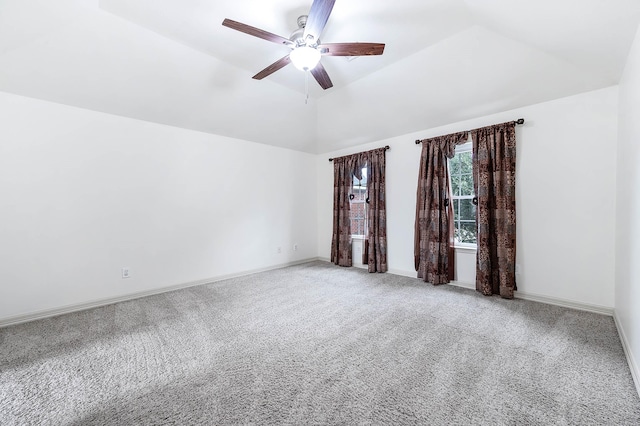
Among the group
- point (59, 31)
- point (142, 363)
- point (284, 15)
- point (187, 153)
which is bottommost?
point (142, 363)

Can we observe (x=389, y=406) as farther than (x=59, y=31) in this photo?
No

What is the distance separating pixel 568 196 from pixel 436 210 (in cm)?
144

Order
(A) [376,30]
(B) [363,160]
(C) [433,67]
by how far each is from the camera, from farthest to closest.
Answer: (B) [363,160] < (C) [433,67] < (A) [376,30]

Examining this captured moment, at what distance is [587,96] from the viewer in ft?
9.17

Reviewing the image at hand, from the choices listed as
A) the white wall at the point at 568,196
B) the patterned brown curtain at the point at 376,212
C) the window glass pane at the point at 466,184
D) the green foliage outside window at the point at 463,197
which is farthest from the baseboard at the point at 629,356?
the patterned brown curtain at the point at 376,212

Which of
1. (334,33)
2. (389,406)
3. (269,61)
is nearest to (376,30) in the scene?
(334,33)

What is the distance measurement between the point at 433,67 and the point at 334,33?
129cm

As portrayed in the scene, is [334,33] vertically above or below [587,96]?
above

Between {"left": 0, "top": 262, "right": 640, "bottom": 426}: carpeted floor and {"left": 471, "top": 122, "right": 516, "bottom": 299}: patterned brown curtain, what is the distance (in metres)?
0.35

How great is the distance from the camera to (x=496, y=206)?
10.8 feet

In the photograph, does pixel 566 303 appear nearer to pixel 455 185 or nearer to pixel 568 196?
pixel 568 196

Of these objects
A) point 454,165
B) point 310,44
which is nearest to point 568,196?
point 454,165

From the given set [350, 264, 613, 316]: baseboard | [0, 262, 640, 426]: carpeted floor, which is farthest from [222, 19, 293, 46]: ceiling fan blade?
[350, 264, 613, 316]: baseboard

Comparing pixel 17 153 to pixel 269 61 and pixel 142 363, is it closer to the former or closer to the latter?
pixel 142 363
